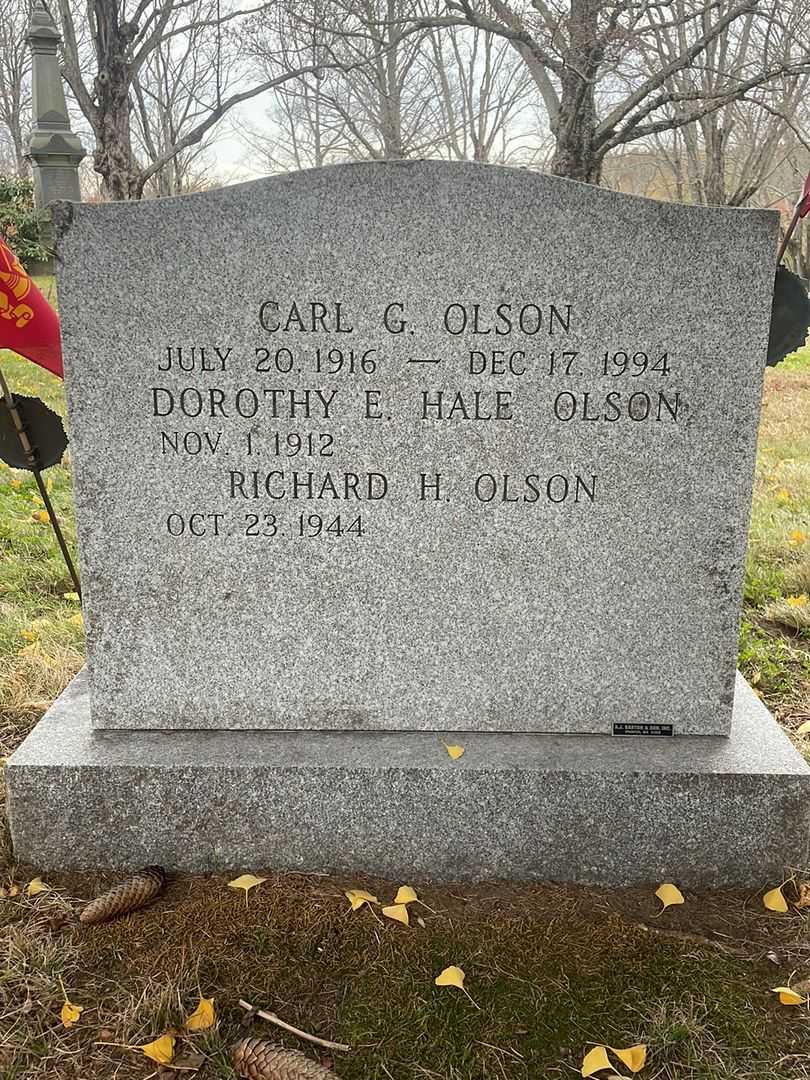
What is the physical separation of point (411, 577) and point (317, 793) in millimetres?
649

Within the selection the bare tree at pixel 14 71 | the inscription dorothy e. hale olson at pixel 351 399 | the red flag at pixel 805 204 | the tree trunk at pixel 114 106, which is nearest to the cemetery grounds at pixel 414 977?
the inscription dorothy e. hale olson at pixel 351 399

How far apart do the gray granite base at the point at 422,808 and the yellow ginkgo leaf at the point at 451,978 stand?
39 cm

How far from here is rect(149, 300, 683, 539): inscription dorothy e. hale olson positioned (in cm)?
241

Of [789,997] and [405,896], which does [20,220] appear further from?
[789,997]

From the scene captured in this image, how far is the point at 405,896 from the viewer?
249 cm

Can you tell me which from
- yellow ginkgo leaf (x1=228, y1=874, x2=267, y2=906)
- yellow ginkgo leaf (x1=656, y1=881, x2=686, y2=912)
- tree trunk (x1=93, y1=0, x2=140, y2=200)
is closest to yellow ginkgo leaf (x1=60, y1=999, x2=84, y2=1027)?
yellow ginkgo leaf (x1=228, y1=874, x2=267, y2=906)

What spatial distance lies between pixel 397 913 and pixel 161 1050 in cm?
67

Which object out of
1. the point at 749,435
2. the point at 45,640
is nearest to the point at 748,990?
the point at 749,435

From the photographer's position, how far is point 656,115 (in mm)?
17938

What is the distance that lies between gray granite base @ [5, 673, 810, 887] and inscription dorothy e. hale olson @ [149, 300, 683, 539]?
67 cm

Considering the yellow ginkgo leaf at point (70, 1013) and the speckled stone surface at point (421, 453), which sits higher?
the speckled stone surface at point (421, 453)

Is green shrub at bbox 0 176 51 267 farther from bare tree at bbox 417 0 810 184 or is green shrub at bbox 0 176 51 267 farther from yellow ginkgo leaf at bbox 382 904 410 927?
yellow ginkgo leaf at bbox 382 904 410 927

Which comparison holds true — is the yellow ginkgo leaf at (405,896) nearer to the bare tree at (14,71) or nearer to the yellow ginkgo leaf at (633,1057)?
the yellow ginkgo leaf at (633,1057)

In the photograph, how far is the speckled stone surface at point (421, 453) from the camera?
234 cm
